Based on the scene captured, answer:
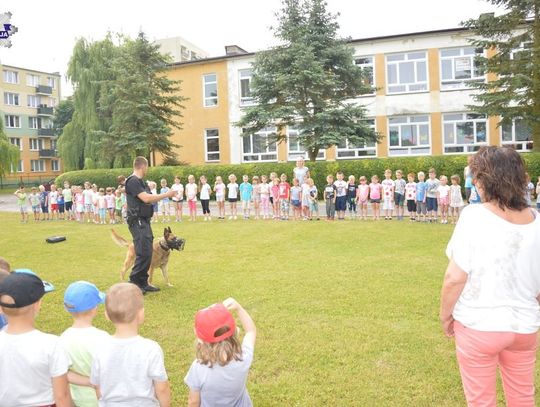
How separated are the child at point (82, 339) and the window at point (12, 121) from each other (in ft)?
227

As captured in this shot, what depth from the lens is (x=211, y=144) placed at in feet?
118

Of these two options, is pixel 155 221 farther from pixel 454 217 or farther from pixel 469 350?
pixel 469 350

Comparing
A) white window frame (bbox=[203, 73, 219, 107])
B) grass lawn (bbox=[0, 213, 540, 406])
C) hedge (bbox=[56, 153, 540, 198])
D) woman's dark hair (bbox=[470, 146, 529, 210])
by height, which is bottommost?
grass lawn (bbox=[0, 213, 540, 406])

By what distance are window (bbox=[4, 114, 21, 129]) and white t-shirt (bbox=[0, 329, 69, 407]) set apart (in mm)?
69586

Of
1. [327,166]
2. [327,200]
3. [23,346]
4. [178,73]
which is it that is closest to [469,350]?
[23,346]

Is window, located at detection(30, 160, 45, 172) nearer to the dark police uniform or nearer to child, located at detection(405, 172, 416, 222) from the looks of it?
child, located at detection(405, 172, 416, 222)

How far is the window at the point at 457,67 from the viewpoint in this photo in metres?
30.2

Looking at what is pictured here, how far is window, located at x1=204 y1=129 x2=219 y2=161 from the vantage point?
3581cm

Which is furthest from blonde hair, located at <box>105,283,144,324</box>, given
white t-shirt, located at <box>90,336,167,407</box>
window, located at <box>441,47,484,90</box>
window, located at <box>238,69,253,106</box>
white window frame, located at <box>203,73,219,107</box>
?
white window frame, located at <box>203,73,219,107</box>

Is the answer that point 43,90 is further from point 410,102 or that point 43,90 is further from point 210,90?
point 410,102

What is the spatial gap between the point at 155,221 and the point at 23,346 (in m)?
17.0

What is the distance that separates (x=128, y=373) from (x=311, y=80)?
23155 mm

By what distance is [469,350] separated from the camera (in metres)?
2.71

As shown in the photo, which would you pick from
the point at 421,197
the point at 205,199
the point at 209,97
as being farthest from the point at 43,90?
the point at 421,197
